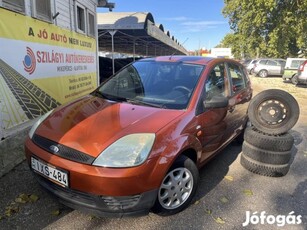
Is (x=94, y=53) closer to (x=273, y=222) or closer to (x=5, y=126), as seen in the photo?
(x=5, y=126)

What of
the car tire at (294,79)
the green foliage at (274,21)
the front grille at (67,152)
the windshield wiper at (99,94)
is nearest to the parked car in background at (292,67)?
the car tire at (294,79)

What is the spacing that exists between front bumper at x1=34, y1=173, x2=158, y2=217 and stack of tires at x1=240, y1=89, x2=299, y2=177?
203 centimetres

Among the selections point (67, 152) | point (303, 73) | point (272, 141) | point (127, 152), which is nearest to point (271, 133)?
point (272, 141)

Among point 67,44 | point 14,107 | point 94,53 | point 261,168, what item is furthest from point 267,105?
point 94,53

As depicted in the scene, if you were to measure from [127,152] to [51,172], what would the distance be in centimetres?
76

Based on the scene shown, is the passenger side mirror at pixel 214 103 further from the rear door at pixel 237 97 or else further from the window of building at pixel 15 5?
the window of building at pixel 15 5

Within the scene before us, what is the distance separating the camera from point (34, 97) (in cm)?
516

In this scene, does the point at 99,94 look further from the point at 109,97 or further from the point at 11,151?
the point at 11,151

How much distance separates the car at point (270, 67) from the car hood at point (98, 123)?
25.0 meters

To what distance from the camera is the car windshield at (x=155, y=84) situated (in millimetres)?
3422

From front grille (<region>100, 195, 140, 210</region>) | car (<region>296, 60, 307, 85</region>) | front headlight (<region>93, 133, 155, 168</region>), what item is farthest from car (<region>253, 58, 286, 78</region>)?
front grille (<region>100, 195, 140, 210</region>)

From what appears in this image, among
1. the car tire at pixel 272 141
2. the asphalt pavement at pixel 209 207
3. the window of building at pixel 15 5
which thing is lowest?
the asphalt pavement at pixel 209 207

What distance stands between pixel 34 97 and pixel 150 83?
255 cm

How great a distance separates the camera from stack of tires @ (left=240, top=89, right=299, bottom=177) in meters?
3.93
